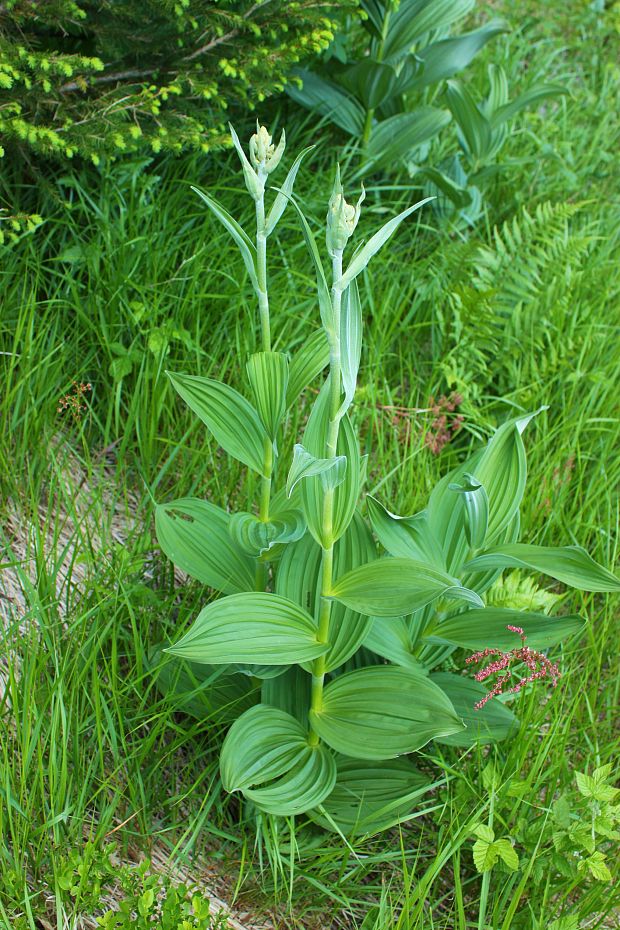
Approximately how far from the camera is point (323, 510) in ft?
5.74

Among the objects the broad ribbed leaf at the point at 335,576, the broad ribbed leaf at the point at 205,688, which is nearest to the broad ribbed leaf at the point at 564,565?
the broad ribbed leaf at the point at 335,576

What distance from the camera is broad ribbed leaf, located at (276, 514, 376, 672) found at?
1.93 meters

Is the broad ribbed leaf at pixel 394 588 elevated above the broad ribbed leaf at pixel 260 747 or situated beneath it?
elevated above

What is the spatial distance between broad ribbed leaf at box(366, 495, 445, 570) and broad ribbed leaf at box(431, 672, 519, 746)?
1.06 feet

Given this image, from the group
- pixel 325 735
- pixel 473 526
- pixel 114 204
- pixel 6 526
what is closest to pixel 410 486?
pixel 473 526

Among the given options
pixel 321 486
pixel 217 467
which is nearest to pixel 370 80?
pixel 217 467

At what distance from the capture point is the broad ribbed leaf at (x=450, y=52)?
11.8 ft

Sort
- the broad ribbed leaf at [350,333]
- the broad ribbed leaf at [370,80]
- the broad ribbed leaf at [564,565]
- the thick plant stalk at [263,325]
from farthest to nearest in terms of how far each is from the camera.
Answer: the broad ribbed leaf at [370,80] < the broad ribbed leaf at [564,565] < the thick plant stalk at [263,325] < the broad ribbed leaf at [350,333]

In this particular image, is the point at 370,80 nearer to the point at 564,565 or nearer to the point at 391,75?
the point at 391,75

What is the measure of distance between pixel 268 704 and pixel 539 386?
1.84 m

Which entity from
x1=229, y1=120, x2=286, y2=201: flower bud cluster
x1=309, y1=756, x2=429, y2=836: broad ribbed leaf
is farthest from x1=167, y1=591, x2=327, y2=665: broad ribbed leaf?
x1=229, y1=120, x2=286, y2=201: flower bud cluster

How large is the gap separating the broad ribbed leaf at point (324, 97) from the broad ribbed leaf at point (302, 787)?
9.03 feet

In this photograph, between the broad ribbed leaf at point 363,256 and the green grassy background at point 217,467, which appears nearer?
the broad ribbed leaf at point 363,256

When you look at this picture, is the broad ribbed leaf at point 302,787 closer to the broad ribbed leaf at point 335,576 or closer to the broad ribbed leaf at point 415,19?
the broad ribbed leaf at point 335,576
